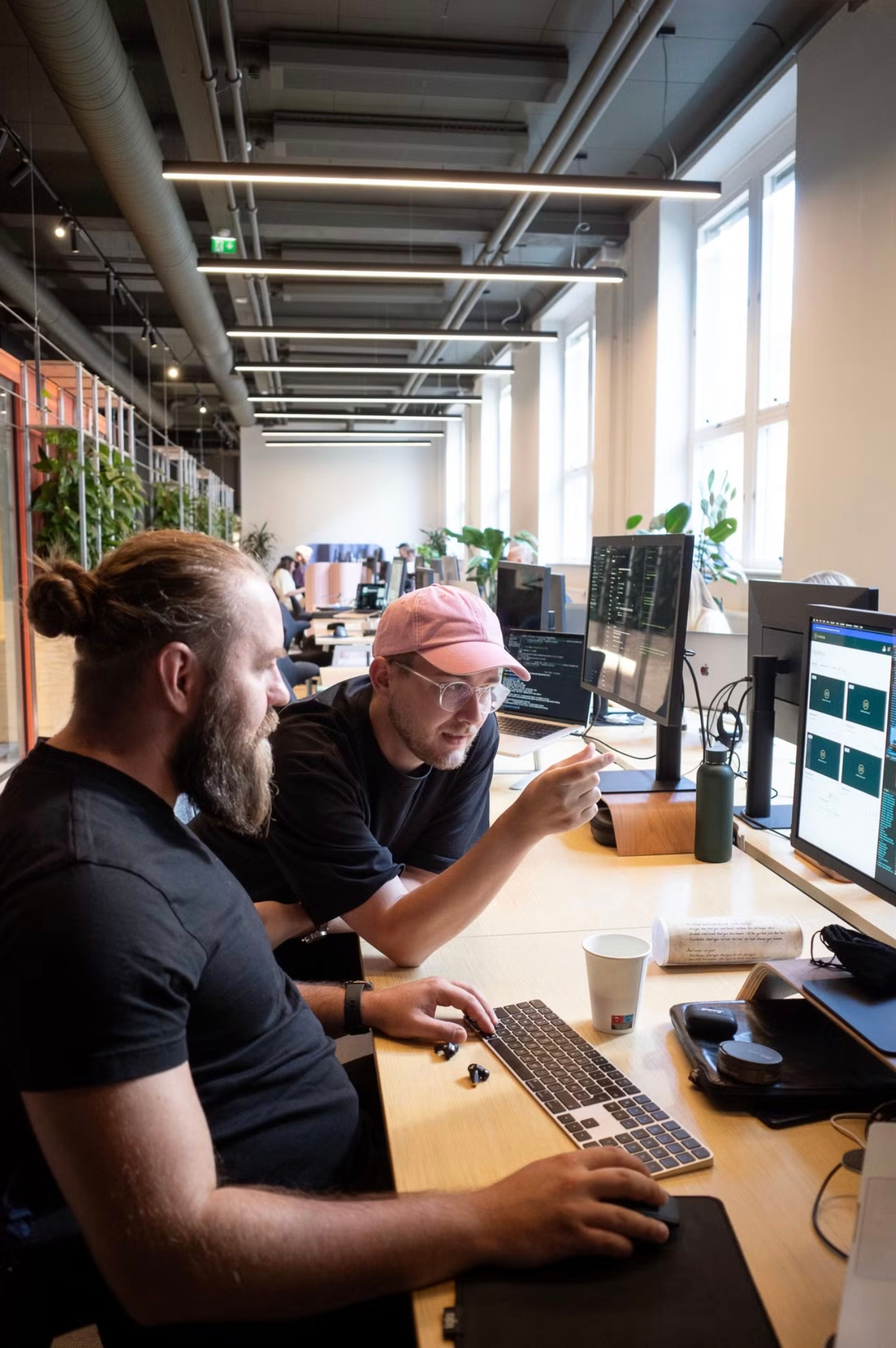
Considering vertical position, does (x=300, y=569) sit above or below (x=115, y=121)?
below

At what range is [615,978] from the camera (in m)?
1.37

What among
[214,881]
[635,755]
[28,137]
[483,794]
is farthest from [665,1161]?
[28,137]

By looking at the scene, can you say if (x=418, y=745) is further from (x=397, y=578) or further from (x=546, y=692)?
(x=397, y=578)

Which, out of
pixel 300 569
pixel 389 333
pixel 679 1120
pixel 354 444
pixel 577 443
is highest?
pixel 354 444

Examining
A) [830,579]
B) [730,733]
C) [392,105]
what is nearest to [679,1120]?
[730,733]

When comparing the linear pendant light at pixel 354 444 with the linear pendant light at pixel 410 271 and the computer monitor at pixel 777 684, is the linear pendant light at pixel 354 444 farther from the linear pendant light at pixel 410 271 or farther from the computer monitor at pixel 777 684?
the computer monitor at pixel 777 684

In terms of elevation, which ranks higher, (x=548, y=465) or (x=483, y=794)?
(x=548, y=465)

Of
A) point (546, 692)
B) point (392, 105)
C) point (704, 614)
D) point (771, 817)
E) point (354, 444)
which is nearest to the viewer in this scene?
point (771, 817)

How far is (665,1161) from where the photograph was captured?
1084 mm

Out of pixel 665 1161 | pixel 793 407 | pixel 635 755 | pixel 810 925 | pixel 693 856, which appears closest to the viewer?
pixel 665 1161

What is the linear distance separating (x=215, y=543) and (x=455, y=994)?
2.28ft

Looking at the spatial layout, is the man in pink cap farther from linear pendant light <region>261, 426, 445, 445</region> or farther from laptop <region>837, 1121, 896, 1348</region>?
linear pendant light <region>261, 426, 445, 445</region>

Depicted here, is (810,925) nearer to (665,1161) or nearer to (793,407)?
(665,1161)

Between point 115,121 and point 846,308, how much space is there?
3.64 meters
